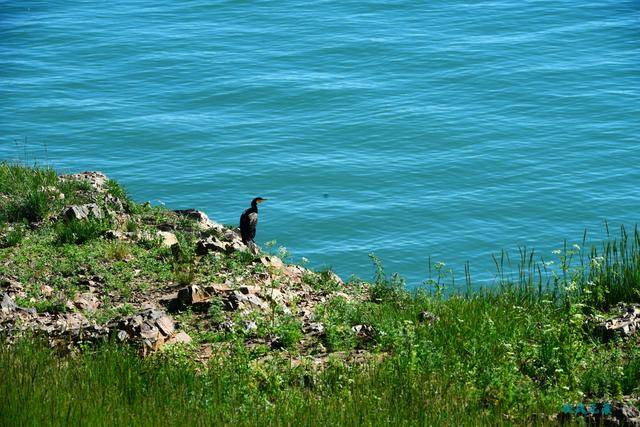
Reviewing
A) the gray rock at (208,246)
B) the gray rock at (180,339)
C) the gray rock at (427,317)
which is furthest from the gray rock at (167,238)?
the gray rock at (427,317)

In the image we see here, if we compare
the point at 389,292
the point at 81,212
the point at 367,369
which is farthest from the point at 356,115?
the point at 367,369

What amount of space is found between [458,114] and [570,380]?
21.5m

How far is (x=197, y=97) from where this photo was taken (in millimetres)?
34469

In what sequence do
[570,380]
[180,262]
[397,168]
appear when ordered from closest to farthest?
[570,380] → [180,262] → [397,168]

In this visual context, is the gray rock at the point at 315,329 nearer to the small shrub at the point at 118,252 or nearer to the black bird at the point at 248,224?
the small shrub at the point at 118,252

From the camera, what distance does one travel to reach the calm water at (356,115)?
1011 inches

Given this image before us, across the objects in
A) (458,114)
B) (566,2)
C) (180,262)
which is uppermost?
(566,2)

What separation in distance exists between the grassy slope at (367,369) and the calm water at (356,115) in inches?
334

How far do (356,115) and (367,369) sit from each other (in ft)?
69.9

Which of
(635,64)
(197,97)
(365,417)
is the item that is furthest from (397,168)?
(365,417)

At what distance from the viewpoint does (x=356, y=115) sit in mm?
32312

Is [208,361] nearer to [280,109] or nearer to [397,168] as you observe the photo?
[397,168]

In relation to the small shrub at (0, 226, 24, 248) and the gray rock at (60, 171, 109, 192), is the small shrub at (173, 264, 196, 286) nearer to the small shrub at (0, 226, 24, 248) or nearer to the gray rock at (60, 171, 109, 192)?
the small shrub at (0, 226, 24, 248)

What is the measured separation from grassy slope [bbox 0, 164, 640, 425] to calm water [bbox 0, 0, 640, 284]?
8.48 metres
